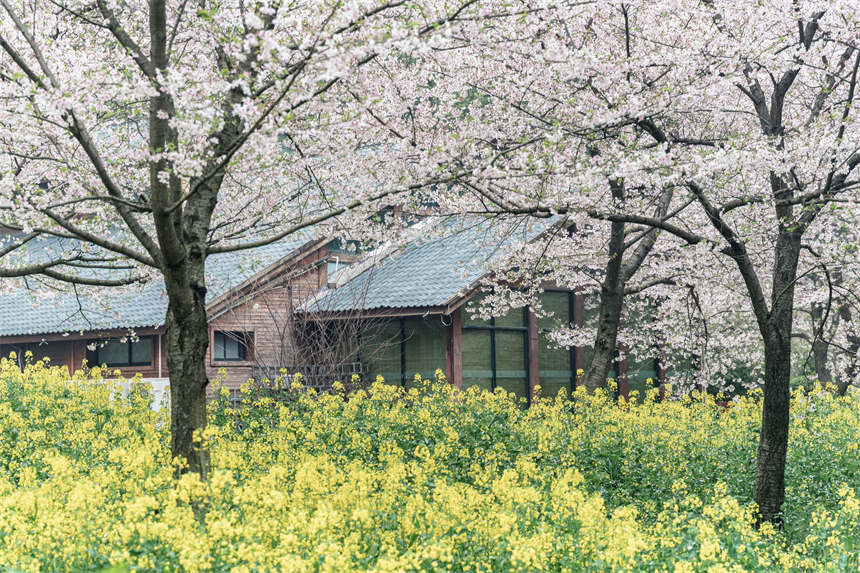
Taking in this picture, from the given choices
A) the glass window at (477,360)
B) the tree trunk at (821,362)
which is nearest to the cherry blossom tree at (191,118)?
the glass window at (477,360)

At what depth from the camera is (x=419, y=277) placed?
19.6m

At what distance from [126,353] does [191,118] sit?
16403 mm

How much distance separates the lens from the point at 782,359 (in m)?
9.51

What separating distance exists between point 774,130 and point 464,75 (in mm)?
3453

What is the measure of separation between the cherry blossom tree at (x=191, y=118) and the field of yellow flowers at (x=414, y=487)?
4.35 ft

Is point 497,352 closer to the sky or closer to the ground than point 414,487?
closer to the sky

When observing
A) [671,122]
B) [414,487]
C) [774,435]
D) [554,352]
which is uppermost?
[671,122]

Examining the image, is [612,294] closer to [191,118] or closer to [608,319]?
[608,319]

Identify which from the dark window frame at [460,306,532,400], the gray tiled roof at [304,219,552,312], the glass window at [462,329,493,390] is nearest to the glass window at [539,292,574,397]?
the dark window frame at [460,306,532,400]

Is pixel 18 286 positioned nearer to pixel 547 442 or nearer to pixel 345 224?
pixel 345 224

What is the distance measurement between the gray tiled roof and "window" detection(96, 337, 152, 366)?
14.4 feet

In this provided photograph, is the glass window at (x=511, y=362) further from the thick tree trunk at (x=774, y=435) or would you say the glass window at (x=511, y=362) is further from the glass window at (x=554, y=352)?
the thick tree trunk at (x=774, y=435)

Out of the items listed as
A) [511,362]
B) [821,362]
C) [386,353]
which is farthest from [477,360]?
[821,362]

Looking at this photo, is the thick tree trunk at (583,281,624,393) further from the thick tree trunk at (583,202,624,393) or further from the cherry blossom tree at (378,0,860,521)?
the cherry blossom tree at (378,0,860,521)
